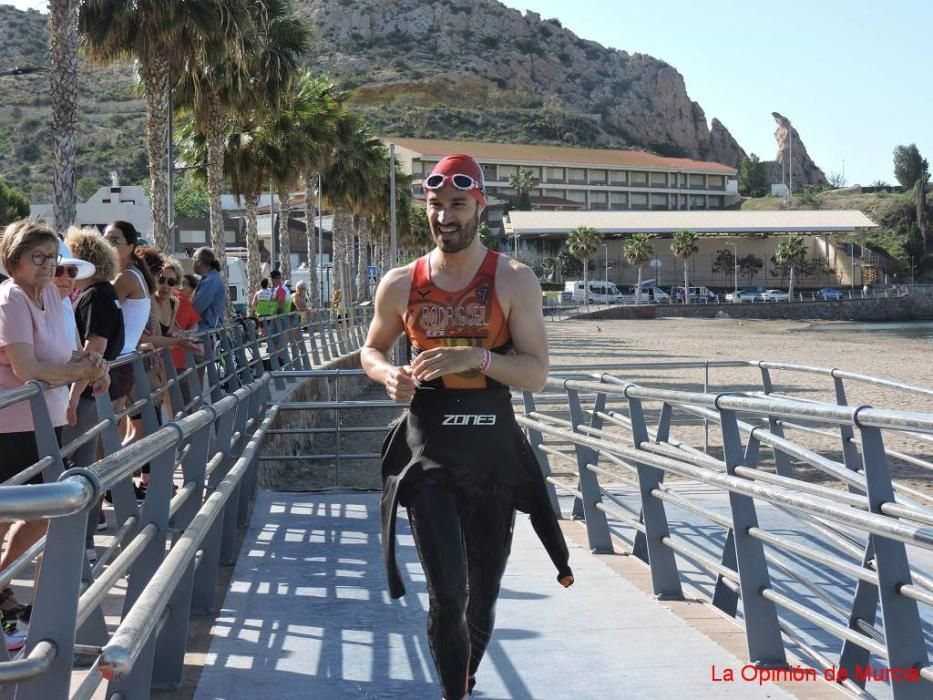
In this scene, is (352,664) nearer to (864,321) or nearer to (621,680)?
(621,680)

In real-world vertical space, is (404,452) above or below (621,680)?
above

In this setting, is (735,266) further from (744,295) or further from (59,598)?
(59,598)

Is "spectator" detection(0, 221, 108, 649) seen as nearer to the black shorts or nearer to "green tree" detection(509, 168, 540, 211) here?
the black shorts

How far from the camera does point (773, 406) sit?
4613 mm

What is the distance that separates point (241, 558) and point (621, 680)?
10.5 ft

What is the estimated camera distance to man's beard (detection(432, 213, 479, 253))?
14.2 feet

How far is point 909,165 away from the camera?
182 metres

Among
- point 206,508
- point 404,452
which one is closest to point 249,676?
point 206,508

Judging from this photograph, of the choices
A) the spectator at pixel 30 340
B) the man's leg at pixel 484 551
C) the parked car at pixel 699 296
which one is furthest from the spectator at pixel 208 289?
the parked car at pixel 699 296

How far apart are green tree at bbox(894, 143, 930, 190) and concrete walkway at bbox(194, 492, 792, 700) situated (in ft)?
606

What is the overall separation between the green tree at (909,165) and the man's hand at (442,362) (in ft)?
615

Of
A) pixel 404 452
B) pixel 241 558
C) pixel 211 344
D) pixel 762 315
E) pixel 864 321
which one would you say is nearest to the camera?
pixel 404 452

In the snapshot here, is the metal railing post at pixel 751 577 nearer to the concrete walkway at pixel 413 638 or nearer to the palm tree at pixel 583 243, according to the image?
the concrete walkway at pixel 413 638

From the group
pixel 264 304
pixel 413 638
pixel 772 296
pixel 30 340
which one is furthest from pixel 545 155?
pixel 30 340
